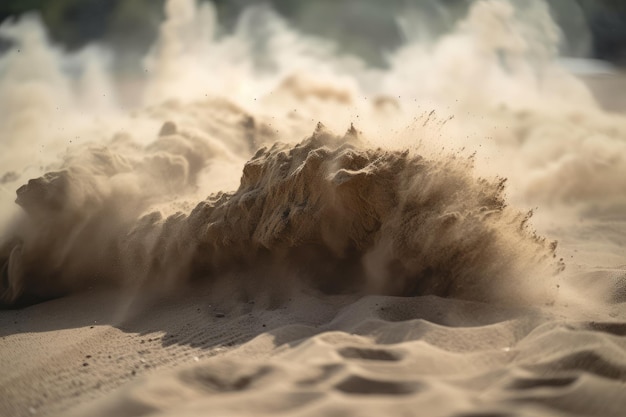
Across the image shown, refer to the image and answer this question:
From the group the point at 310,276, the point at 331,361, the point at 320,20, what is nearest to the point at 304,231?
the point at 310,276

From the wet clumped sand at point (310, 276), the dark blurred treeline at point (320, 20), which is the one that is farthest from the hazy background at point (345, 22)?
the wet clumped sand at point (310, 276)

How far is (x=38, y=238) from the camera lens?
4.35m

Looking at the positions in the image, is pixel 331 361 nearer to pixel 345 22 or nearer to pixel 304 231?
pixel 304 231

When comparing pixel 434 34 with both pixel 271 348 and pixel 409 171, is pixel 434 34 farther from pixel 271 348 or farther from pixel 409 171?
pixel 271 348

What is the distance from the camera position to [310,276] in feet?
11.5

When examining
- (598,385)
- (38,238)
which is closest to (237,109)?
(38,238)

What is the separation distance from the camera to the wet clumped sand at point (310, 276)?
2115 mm

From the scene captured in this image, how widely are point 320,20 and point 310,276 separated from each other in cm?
969

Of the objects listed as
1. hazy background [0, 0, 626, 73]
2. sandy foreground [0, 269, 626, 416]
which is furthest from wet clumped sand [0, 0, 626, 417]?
hazy background [0, 0, 626, 73]

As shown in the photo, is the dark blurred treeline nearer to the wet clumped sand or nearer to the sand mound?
the wet clumped sand

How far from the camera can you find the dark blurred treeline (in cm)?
1050

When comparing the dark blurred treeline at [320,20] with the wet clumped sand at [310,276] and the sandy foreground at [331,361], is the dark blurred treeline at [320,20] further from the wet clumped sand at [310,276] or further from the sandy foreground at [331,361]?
the sandy foreground at [331,361]

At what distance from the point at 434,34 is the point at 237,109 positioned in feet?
18.0

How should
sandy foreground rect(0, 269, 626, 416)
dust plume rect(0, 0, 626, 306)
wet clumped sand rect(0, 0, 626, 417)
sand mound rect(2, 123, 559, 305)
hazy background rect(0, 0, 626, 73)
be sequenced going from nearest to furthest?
sandy foreground rect(0, 269, 626, 416), wet clumped sand rect(0, 0, 626, 417), sand mound rect(2, 123, 559, 305), dust plume rect(0, 0, 626, 306), hazy background rect(0, 0, 626, 73)
